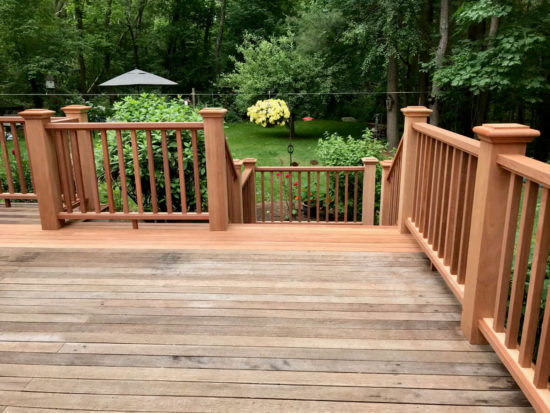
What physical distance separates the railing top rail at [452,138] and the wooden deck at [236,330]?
34.1 inches

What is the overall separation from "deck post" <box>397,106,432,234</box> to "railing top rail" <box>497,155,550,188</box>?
5.07 feet

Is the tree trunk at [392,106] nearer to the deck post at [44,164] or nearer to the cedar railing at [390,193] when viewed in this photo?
the cedar railing at [390,193]

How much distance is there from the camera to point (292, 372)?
1972mm

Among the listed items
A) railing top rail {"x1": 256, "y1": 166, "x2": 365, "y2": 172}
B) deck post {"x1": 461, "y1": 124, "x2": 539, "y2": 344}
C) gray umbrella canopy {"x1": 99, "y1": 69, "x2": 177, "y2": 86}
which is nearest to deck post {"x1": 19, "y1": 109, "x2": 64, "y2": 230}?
railing top rail {"x1": 256, "y1": 166, "x2": 365, "y2": 172}

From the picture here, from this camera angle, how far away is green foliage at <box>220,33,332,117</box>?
15.3 metres

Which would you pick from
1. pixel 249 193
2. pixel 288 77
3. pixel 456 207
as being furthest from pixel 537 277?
pixel 288 77

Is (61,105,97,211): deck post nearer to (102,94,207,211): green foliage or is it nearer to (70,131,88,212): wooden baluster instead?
(70,131,88,212): wooden baluster

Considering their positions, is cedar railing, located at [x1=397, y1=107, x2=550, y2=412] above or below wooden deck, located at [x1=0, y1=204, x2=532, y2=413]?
above

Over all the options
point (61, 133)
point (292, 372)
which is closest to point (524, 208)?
point (292, 372)

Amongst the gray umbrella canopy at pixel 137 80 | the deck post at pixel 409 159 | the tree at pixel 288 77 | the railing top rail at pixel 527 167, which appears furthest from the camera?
the tree at pixel 288 77

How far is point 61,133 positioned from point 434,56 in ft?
37.4

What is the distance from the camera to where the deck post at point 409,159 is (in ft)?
11.1

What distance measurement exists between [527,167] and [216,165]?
2.44m

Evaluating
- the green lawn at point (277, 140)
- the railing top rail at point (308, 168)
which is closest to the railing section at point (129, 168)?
the railing top rail at point (308, 168)
